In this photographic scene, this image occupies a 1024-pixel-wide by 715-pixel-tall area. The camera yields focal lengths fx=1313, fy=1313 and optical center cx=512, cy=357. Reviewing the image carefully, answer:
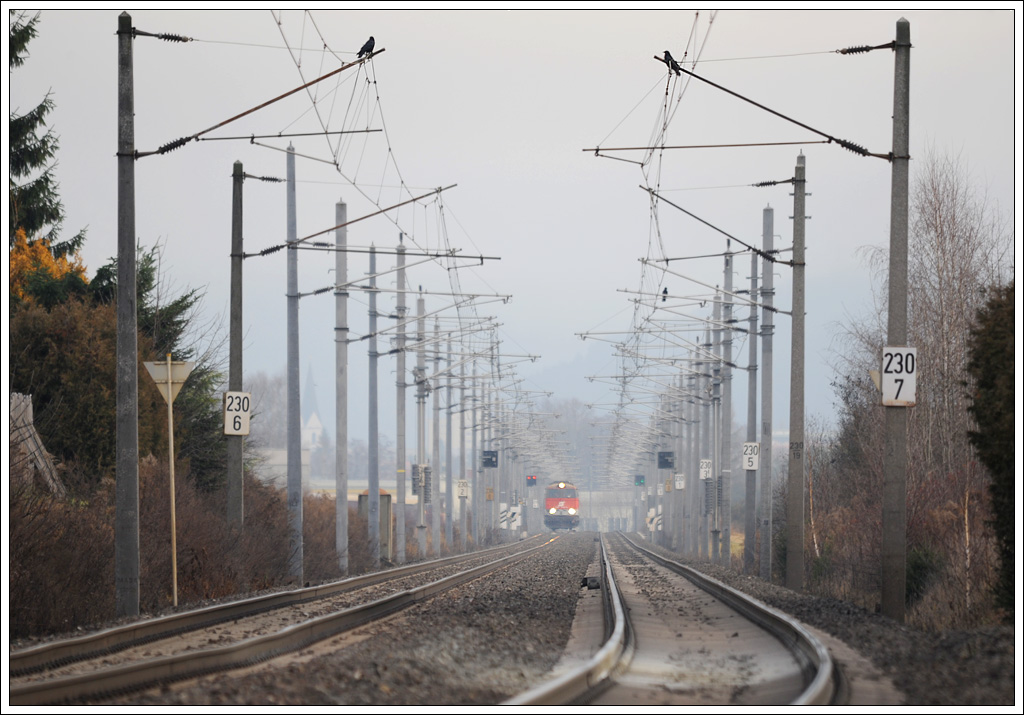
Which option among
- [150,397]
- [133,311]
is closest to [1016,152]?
[133,311]

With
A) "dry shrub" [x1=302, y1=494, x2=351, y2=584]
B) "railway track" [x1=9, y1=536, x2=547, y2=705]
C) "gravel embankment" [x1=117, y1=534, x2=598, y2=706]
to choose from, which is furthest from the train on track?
"gravel embankment" [x1=117, y1=534, x2=598, y2=706]

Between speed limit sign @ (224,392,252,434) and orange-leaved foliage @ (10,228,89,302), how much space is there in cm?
1089

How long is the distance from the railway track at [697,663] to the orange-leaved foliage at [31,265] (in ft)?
69.8

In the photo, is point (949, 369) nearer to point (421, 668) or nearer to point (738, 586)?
point (738, 586)

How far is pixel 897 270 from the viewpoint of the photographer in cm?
1930

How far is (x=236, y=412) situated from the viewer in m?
25.1

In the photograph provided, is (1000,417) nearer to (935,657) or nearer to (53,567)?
(935,657)

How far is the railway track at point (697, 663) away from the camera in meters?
10.2

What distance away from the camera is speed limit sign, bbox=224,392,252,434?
82.0 ft

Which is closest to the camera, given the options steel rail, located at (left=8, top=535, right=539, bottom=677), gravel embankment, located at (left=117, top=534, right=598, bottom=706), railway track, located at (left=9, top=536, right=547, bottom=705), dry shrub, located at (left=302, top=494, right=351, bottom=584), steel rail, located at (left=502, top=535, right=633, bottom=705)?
steel rail, located at (left=502, top=535, right=633, bottom=705)

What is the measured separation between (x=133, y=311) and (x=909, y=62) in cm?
1196

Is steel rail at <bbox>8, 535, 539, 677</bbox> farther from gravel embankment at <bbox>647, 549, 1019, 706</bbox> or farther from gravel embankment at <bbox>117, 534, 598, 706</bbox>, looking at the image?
gravel embankment at <bbox>647, 549, 1019, 706</bbox>

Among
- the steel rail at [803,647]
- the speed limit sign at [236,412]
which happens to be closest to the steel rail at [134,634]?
the speed limit sign at [236,412]

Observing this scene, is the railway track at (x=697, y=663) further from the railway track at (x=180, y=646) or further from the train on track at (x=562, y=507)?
the train on track at (x=562, y=507)
